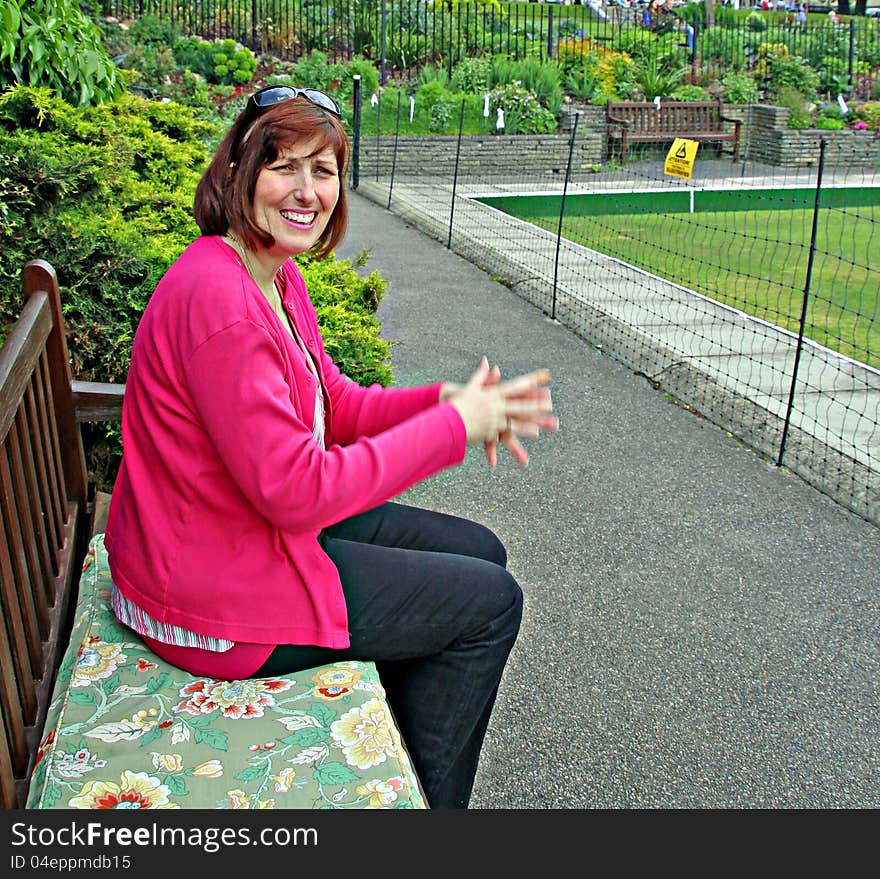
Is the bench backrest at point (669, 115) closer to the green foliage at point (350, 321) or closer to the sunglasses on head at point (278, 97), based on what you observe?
the green foliage at point (350, 321)

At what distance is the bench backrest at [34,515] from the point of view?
6.53 feet

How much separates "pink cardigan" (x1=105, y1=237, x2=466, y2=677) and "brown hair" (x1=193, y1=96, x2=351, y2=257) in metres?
0.06

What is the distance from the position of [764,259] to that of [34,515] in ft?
34.8

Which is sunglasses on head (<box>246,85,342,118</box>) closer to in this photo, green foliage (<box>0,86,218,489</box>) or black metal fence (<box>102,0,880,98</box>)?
green foliage (<box>0,86,218,489</box>)

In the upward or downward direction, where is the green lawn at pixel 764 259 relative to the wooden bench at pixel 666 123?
downward

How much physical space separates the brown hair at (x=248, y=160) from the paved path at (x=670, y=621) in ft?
5.44

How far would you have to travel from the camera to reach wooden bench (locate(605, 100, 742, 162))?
19500 millimetres

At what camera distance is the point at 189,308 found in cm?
200

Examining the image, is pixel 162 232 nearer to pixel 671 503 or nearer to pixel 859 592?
pixel 671 503

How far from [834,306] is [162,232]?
22.5 feet

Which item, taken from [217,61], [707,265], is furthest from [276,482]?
[217,61]

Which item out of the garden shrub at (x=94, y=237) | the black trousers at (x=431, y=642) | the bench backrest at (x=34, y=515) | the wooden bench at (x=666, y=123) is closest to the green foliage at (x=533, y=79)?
the wooden bench at (x=666, y=123)

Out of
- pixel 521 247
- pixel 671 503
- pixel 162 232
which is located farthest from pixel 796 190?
pixel 162 232

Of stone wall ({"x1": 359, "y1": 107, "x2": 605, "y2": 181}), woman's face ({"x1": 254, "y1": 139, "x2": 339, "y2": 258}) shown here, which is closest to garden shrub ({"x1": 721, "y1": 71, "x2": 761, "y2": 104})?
stone wall ({"x1": 359, "y1": 107, "x2": 605, "y2": 181})
